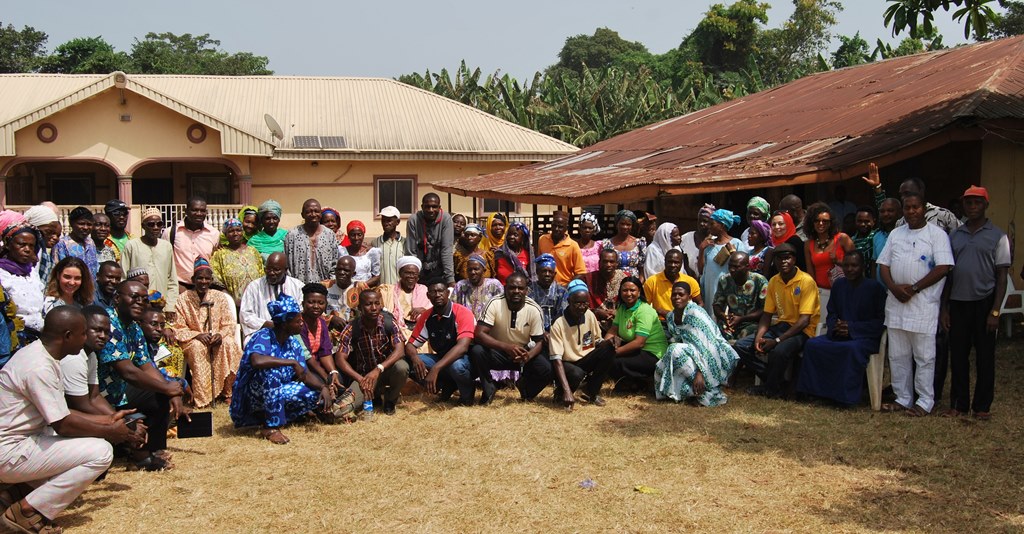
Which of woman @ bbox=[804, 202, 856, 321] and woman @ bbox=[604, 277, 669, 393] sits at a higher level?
woman @ bbox=[804, 202, 856, 321]

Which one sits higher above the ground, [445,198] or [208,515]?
[445,198]

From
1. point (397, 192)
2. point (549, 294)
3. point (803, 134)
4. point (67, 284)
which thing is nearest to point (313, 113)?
point (397, 192)

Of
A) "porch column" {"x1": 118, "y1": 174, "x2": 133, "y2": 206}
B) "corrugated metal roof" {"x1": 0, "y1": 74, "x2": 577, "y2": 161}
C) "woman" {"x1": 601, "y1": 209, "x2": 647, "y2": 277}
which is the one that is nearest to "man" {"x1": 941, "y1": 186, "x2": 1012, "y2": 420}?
"woman" {"x1": 601, "y1": 209, "x2": 647, "y2": 277}

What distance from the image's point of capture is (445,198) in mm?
22781

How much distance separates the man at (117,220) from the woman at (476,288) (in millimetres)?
3031

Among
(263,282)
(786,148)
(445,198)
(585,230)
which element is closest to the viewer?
(263,282)

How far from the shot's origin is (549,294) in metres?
8.48

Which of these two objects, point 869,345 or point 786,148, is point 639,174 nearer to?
point 786,148

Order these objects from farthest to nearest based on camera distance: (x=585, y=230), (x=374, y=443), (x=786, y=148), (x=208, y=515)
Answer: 1. (x=786, y=148)
2. (x=585, y=230)
3. (x=374, y=443)
4. (x=208, y=515)

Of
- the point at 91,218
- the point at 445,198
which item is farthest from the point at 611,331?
the point at 445,198

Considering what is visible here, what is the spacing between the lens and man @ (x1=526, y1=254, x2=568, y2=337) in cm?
840

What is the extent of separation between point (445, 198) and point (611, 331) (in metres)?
14.9

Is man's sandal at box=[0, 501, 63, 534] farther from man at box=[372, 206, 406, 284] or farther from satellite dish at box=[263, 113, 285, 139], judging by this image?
satellite dish at box=[263, 113, 285, 139]

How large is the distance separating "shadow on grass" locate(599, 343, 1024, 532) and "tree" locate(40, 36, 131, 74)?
3534 centimetres
